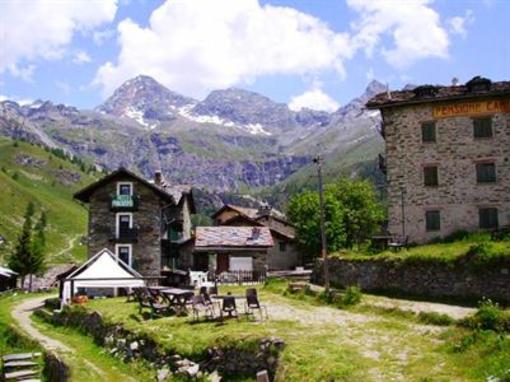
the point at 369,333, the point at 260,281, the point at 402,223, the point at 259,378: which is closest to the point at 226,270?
the point at 260,281

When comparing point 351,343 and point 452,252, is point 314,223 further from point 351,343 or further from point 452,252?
point 351,343

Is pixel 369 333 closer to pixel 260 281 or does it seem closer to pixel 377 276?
pixel 377 276

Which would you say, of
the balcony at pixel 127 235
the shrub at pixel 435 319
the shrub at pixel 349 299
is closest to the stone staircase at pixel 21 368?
the shrub at pixel 349 299

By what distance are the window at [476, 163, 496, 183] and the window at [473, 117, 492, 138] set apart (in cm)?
185

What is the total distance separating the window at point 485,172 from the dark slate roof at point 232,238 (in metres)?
22.0

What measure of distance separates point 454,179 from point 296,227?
1539 inches

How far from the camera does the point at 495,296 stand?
26.8m

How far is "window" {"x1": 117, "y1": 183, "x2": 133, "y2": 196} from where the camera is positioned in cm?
5141

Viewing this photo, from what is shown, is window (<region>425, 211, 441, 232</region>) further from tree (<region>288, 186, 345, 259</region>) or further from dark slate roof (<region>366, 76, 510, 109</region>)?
tree (<region>288, 186, 345, 259</region>)

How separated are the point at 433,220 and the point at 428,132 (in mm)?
5775

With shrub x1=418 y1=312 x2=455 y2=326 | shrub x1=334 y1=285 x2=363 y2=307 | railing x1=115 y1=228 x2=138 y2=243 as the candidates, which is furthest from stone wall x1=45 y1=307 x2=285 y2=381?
railing x1=115 y1=228 x2=138 y2=243

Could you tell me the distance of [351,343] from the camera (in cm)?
1958

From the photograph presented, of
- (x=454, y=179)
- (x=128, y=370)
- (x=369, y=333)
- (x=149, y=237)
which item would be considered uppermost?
(x=454, y=179)

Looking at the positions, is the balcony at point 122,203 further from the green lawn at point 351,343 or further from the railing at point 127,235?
the green lawn at point 351,343
